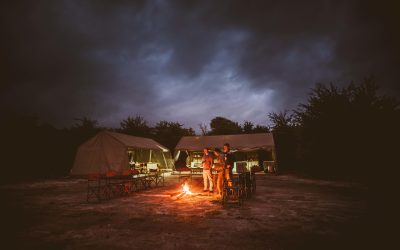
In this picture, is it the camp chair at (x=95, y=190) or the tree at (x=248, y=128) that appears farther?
the tree at (x=248, y=128)

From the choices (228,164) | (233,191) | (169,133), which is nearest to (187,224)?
(233,191)

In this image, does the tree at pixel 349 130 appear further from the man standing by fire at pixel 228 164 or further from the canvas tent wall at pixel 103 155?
the canvas tent wall at pixel 103 155

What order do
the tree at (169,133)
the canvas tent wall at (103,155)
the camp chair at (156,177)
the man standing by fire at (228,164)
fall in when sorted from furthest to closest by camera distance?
the tree at (169,133)
the canvas tent wall at (103,155)
the camp chair at (156,177)
the man standing by fire at (228,164)

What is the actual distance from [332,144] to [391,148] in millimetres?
3361

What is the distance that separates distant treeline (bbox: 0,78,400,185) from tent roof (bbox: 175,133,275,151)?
4.30 meters

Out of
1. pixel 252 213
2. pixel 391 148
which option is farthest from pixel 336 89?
pixel 252 213

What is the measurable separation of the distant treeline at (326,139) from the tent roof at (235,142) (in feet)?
14.1

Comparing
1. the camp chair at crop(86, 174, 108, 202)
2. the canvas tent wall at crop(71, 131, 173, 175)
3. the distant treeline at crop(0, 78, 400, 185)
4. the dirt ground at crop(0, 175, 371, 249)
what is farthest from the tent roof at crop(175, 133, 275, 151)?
the camp chair at crop(86, 174, 108, 202)

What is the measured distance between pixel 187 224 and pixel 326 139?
15.2 metres

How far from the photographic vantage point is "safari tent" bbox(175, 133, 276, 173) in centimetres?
2422

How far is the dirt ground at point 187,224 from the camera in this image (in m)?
4.45

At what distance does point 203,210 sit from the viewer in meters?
7.22

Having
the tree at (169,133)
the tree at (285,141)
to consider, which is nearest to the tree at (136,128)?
the tree at (169,133)

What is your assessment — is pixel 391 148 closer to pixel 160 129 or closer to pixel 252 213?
pixel 252 213
